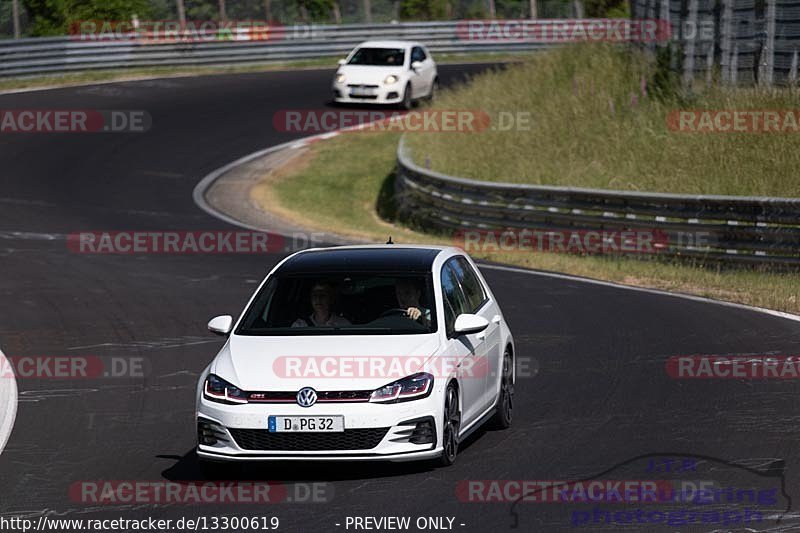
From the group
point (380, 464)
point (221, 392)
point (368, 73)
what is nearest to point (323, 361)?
point (221, 392)

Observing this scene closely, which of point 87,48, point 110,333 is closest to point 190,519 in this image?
point 110,333

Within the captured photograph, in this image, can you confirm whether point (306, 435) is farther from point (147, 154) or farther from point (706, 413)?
point (147, 154)

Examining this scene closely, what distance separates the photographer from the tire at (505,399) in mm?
10766

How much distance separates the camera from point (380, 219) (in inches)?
1161

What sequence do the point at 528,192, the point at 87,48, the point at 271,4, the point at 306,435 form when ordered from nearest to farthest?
the point at 306,435 → the point at 528,192 → the point at 87,48 → the point at 271,4

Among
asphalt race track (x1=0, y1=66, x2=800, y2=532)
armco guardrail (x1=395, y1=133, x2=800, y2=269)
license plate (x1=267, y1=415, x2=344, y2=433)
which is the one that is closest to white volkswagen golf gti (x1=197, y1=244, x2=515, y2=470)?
license plate (x1=267, y1=415, x2=344, y2=433)

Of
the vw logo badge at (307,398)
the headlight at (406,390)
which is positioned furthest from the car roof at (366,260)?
the vw logo badge at (307,398)

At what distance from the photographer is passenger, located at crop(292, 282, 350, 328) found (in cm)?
1018

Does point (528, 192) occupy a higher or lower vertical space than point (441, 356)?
lower

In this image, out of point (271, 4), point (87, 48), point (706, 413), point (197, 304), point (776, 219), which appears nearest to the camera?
point (706, 413)

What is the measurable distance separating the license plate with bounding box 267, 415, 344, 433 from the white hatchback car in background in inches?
1156

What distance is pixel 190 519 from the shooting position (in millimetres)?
8234

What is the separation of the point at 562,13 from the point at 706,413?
180 feet

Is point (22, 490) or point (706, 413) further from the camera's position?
point (706, 413)
